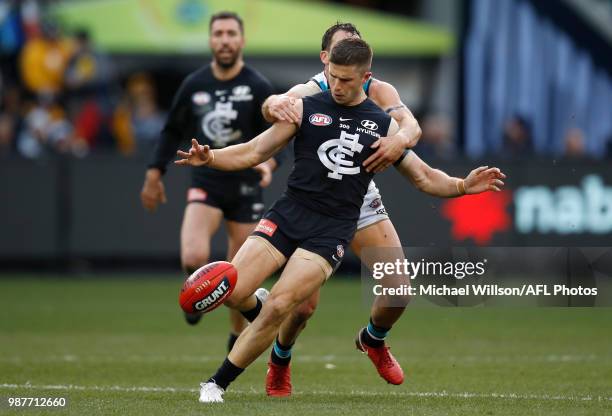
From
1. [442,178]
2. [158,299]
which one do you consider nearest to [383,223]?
[442,178]

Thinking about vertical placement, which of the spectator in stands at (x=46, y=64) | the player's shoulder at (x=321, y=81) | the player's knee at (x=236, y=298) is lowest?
the spectator in stands at (x=46, y=64)

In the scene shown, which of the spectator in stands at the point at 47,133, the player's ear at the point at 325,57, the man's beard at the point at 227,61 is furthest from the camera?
the spectator in stands at the point at 47,133

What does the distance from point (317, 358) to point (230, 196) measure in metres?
1.78

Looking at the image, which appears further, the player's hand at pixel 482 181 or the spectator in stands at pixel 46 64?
the spectator in stands at pixel 46 64

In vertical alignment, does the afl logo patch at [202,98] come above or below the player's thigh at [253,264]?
above

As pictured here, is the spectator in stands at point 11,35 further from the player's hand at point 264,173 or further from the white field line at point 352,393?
the white field line at point 352,393

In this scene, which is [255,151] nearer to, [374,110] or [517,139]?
[374,110]

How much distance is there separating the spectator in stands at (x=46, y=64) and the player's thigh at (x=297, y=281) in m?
14.4

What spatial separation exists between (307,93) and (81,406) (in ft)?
9.49

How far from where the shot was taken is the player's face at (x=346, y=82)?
9109 millimetres

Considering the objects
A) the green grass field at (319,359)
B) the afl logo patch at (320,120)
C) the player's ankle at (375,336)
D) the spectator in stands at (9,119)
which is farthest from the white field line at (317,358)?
the spectator in stands at (9,119)

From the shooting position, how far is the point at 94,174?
21359mm

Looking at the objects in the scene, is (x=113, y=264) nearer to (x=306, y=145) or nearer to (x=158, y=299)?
(x=158, y=299)

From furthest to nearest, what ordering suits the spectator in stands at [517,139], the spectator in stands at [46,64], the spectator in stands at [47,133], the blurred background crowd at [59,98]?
the spectator in stands at [46,64], the blurred background crowd at [59,98], the spectator in stands at [47,133], the spectator in stands at [517,139]
